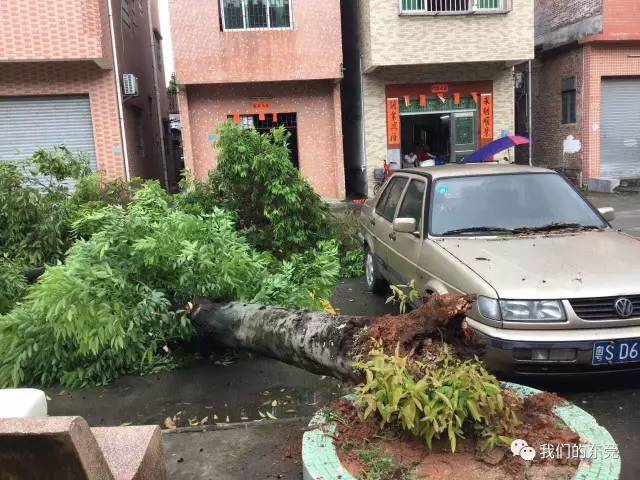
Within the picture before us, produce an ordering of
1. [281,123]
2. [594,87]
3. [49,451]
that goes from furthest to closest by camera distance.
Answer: [594,87], [281,123], [49,451]

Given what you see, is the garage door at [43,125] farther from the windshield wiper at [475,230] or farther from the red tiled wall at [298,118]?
the windshield wiper at [475,230]

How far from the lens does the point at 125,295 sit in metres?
4.43

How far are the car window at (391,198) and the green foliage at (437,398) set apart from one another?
12.4 ft

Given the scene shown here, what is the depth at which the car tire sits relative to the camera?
264 inches

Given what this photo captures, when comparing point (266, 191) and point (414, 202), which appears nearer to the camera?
point (414, 202)

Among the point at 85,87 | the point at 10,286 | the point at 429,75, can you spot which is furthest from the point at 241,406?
the point at 429,75

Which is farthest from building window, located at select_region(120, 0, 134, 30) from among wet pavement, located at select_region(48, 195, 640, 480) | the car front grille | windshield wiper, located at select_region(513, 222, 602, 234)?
the car front grille

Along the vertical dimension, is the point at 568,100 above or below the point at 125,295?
above

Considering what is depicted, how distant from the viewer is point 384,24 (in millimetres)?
13961

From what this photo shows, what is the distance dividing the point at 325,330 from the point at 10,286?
12.2ft

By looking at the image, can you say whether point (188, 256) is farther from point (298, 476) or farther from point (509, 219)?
point (509, 219)

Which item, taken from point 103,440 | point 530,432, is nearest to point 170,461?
point 103,440

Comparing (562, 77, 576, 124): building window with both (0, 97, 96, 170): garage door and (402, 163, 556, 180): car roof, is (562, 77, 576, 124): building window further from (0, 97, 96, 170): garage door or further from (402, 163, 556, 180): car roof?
(0, 97, 96, 170): garage door

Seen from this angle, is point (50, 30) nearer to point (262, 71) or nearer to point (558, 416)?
point (262, 71)
